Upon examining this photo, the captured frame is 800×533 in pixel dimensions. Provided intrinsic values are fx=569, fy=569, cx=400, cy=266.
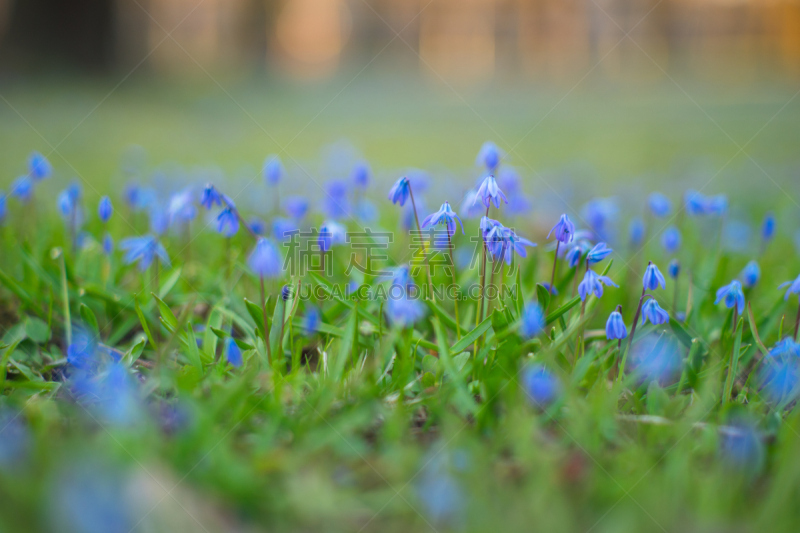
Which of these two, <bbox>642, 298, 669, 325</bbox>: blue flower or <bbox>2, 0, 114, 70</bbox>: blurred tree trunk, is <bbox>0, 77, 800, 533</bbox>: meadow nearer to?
<bbox>642, 298, 669, 325</bbox>: blue flower

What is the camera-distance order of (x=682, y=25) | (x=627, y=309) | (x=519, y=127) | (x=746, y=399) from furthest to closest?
(x=682, y=25), (x=519, y=127), (x=627, y=309), (x=746, y=399)

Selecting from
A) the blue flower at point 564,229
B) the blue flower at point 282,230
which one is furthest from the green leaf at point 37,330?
the blue flower at point 564,229

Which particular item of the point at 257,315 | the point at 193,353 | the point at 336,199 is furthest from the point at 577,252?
the point at 336,199

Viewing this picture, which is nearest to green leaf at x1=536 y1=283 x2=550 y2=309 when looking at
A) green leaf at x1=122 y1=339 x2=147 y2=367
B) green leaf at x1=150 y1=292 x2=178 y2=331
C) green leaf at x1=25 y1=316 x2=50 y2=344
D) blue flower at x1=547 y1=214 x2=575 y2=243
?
blue flower at x1=547 y1=214 x2=575 y2=243

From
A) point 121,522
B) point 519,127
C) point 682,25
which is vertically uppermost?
point 682,25

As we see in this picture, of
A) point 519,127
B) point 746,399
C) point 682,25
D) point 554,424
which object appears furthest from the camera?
point 682,25

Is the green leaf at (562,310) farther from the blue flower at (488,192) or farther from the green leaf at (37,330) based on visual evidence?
the green leaf at (37,330)

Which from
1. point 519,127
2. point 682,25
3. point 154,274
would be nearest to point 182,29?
point 519,127

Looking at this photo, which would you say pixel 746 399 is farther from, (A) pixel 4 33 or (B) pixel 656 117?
(A) pixel 4 33

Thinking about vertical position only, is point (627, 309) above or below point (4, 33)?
below
